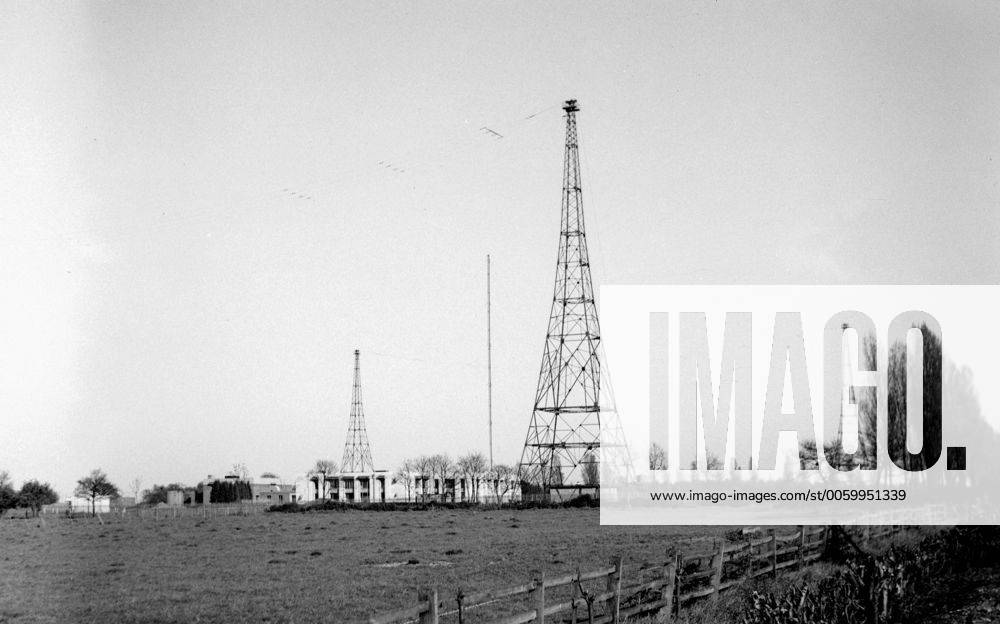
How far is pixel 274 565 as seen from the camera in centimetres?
2536

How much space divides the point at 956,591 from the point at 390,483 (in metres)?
90.8

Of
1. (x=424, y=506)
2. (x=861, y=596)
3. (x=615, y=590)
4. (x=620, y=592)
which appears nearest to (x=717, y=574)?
(x=620, y=592)

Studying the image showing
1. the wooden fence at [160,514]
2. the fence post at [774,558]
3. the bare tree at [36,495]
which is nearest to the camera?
the fence post at [774,558]

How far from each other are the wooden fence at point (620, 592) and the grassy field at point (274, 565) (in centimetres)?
182

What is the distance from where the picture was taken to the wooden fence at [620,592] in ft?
43.3

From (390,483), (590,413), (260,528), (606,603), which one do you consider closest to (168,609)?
(606,603)

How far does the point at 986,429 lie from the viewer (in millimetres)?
41281

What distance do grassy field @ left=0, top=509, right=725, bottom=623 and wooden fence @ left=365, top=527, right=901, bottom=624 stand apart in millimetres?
1822

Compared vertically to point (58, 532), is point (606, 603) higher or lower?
higher

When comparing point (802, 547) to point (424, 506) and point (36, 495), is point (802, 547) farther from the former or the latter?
point (36, 495)

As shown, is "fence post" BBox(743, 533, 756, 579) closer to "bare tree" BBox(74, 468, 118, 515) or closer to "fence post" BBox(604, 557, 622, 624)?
"fence post" BBox(604, 557, 622, 624)

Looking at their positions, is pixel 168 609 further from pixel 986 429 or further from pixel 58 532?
pixel 986 429

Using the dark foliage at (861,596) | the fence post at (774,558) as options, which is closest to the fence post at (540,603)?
the dark foliage at (861,596)

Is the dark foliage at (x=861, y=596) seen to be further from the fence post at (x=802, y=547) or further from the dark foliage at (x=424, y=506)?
the dark foliage at (x=424, y=506)
